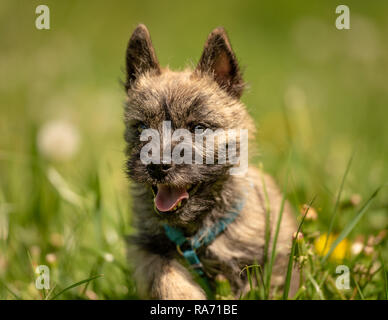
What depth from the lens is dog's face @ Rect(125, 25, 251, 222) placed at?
9.92ft

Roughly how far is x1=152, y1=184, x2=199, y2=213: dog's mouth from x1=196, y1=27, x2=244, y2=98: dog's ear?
77 cm

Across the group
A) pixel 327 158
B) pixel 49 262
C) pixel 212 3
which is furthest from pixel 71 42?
pixel 49 262

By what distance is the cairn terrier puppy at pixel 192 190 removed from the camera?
3.08 meters

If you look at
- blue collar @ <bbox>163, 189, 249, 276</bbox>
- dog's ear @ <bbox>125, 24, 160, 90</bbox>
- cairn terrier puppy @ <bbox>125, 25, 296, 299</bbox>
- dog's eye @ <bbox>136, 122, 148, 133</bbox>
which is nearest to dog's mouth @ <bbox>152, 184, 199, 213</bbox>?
cairn terrier puppy @ <bbox>125, 25, 296, 299</bbox>

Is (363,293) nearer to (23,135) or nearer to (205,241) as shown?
(205,241)

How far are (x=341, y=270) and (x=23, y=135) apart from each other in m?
4.26

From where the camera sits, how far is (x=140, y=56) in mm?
3574

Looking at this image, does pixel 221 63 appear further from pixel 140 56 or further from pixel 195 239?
pixel 195 239

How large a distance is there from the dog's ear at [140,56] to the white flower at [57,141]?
7.39 feet

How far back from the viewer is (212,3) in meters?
11.5

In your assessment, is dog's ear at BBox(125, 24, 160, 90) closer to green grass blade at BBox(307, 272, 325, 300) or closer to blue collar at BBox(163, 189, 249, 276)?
blue collar at BBox(163, 189, 249, 276)

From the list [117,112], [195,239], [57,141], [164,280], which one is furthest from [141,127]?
[117,112]

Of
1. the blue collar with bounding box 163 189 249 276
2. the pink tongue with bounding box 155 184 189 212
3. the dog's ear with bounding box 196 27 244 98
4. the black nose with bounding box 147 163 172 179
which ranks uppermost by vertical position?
the dog's ear with bounding box 196 27 244 98
